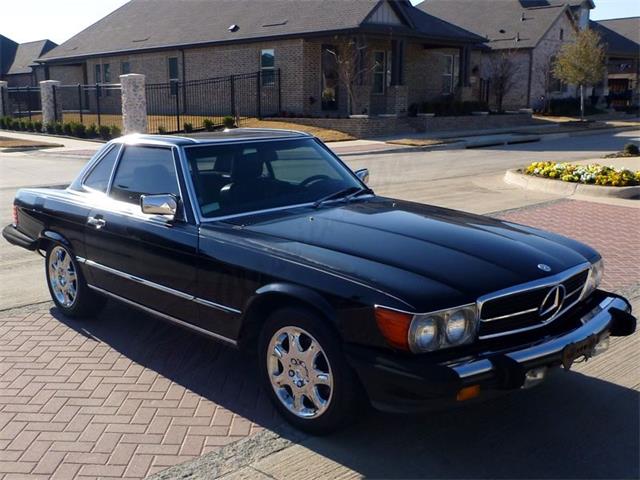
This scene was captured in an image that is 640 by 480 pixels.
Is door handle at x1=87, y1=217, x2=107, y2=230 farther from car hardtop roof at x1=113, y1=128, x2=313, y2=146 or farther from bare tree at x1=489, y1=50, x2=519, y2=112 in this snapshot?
bare tree at x1=489, y1=50, x2=519, y2=112

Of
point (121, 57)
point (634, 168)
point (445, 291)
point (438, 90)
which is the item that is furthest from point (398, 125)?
point (445, 291)

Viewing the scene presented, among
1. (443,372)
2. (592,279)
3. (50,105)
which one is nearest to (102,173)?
(443,372)

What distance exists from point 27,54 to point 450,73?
3860cm

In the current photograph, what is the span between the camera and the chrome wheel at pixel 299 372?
12.7ft

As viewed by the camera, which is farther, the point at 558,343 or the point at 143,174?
the point at 143,174

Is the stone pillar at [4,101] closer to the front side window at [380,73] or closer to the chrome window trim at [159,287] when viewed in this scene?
the front side window at [380,73]

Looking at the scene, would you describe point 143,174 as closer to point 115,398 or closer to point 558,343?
point 115,398

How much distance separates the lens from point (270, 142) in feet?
17.8

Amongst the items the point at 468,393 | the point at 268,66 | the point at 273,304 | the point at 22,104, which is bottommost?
the point at 468,393

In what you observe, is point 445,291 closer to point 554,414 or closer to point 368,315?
point 368,315

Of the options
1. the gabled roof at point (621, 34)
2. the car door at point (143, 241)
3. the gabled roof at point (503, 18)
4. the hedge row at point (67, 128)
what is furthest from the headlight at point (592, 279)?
the gabled roof at point (621, 34)

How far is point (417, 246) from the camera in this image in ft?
13.6

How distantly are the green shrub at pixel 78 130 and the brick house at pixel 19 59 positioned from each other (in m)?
24.6

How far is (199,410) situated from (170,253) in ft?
3.47
